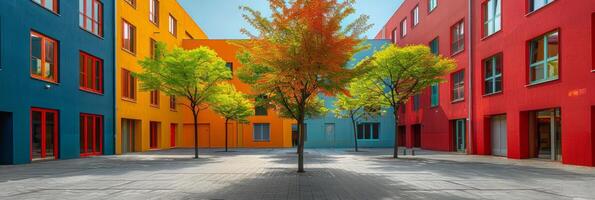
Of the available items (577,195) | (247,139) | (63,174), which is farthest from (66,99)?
(247,139)

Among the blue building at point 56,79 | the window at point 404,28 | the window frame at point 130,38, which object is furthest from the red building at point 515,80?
the blue building at point 56,79

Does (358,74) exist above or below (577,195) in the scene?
above

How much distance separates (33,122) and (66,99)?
261cm

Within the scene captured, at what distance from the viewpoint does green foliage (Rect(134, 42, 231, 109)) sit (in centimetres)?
2152

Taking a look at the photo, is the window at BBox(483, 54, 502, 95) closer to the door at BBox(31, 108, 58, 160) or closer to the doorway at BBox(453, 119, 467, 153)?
the doorway at BBox(453, 119, 467, 153)

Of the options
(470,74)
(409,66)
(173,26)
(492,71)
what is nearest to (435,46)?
(470,74)

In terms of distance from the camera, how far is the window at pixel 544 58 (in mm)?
18609

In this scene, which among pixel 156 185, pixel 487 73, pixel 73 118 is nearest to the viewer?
pixel 156 185

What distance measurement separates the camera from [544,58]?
1925 centimetres

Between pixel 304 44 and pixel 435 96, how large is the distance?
22562 millimetres

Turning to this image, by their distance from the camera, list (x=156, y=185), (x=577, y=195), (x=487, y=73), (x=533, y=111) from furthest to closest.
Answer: (x=487, y=73)
(x=533, y=111)
(x=156, y=185)
(x=577, y=195)

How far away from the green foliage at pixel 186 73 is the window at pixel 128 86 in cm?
711

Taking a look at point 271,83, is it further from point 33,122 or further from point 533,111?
point 533,111

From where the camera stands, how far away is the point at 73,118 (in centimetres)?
2250
